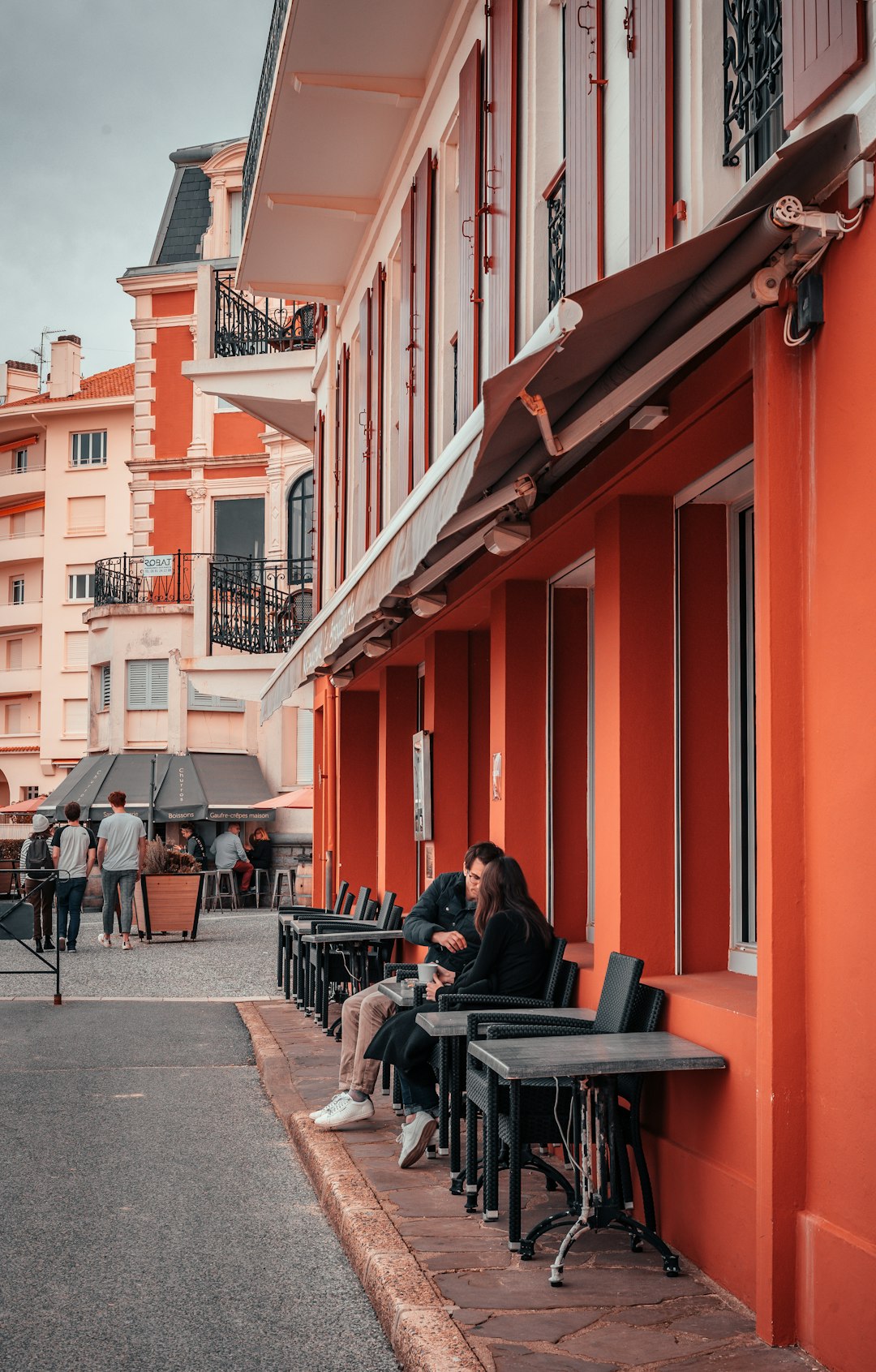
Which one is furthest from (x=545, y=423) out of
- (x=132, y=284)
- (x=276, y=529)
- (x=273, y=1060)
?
(x=132, y=284)

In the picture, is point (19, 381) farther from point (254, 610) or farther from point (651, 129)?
point (651, 129)

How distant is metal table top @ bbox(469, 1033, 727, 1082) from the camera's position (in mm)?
4906

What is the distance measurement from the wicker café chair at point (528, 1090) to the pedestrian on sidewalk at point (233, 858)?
1002 inches

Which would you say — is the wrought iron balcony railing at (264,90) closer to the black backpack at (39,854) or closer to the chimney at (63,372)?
the black backpack at (39,854)

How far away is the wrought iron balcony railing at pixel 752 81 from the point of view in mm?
4934

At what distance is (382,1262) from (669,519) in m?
3.29

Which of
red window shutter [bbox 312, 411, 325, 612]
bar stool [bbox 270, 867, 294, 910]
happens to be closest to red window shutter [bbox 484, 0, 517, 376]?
red window shutter [bbox 312, 411, 325, 612]

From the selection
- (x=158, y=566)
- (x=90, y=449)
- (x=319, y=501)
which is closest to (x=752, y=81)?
(x=319, y=501)

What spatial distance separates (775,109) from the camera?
495 centimetres

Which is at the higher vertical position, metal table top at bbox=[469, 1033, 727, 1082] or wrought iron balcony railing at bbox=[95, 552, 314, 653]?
wrought iron balcony railing at bbox=[95, 552, 314, 653]

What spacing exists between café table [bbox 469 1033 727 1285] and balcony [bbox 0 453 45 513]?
48.9m

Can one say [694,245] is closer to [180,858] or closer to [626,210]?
[626,210]

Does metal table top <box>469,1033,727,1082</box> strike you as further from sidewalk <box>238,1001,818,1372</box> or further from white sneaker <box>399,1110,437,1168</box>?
white sneaker <box>399,1110,437,1168</box>

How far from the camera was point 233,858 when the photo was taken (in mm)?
31359
